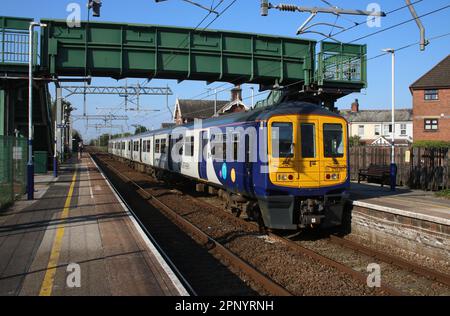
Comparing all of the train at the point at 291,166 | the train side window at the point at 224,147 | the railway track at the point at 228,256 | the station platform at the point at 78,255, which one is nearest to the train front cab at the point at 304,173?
the train at the point at 291,166

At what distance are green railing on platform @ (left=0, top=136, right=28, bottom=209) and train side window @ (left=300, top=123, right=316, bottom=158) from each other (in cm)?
866

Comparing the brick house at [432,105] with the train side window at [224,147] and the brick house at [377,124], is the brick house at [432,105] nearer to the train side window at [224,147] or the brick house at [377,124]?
the brick house at [377,124]

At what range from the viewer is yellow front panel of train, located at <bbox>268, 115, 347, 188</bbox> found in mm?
10555

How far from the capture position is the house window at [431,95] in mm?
38006

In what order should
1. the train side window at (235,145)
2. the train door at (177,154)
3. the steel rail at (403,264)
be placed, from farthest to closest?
the train door at (177,154), the train side window at (235,145), the steel rail at (403,264)

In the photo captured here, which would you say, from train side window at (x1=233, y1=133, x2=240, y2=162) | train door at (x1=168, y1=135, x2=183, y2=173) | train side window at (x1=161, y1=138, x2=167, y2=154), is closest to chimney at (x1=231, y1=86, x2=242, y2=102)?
train side window at (x1=161, y1=138, x2=167, y2=154)

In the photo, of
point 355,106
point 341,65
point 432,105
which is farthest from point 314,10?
point 355,106

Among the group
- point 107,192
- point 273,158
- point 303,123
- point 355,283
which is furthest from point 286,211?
point 107,192

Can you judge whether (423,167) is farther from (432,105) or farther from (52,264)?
(432,105)

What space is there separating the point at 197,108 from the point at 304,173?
2218 inches

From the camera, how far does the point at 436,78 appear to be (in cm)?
3884

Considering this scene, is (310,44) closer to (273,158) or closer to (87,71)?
(87,71)

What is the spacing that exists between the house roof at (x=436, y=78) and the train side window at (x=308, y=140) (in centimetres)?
3138

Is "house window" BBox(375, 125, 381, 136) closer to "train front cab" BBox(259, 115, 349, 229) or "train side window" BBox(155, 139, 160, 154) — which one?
"train side window" BBox(155, 139, 160, 154)
